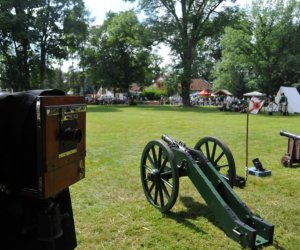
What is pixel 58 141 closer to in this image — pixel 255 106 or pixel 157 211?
pixel 157 211

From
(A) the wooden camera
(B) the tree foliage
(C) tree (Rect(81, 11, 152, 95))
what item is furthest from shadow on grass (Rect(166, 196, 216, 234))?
(C) tree (Rect(81, 11, 152, 95))

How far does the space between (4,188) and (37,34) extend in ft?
124

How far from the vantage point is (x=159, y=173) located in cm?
471

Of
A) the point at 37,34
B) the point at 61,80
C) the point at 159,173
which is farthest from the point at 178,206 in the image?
the point at 61,80

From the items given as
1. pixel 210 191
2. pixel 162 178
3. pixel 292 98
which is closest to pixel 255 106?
pixel 162 178

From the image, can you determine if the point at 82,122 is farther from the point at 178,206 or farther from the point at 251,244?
the point at 178,206

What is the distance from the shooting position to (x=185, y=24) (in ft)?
120

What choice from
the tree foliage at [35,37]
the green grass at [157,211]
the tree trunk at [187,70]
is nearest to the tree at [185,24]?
the tree trunk at [187,70]

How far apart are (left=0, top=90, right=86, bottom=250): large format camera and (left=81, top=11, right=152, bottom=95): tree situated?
158 feet

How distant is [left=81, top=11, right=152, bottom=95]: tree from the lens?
4959 cm

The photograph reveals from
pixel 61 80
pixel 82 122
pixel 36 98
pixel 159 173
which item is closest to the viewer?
pixel 36 98

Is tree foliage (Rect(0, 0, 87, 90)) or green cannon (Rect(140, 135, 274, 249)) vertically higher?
tree foliage (Rect(0, 0, 87, 90))

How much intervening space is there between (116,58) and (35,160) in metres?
49.6

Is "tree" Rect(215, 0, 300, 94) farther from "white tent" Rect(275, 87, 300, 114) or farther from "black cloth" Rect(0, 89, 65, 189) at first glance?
"black cloth" Rect(0, 89, 65, 189)
